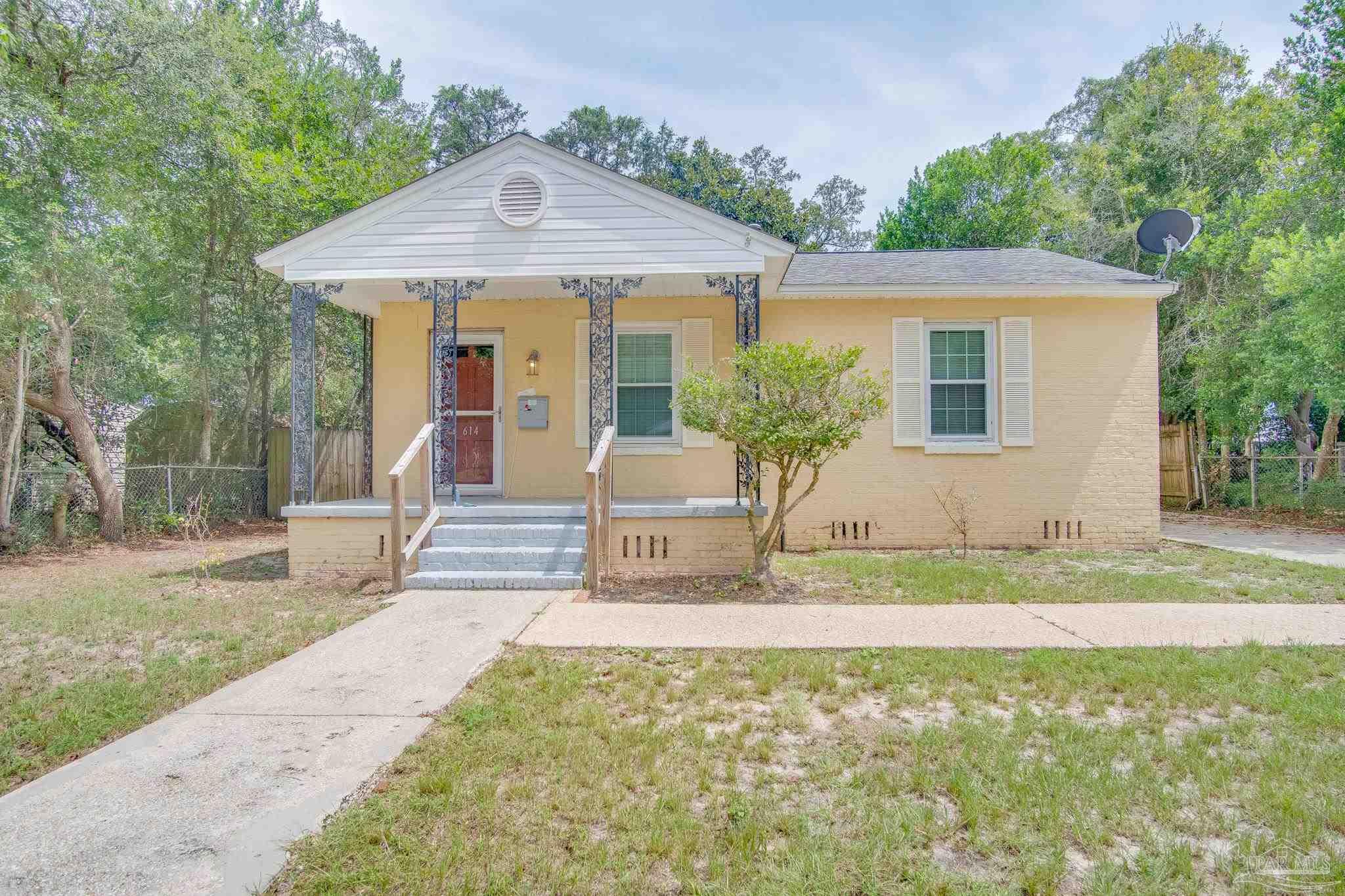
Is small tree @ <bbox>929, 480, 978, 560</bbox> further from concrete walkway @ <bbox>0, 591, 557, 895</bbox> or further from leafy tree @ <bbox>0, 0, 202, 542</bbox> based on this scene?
leafy tree @ <bbox>0, 0, 202, 542</bbox>

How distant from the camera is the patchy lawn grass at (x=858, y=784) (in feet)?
7.45

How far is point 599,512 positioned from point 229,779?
431 cm

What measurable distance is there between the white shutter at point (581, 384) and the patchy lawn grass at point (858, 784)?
5.25 m

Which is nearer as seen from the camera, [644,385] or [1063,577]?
[1063,577]

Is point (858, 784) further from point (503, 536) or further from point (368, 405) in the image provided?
point (368, 405)

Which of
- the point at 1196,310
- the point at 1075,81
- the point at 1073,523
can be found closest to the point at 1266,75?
the point at 1196,310

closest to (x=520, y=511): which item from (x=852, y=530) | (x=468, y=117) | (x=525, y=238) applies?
(x=525, y=238)

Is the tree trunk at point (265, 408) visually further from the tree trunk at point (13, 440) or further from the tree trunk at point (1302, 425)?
the tree trunk at point (1302, 425)

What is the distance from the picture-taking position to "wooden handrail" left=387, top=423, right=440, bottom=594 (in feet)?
22.2

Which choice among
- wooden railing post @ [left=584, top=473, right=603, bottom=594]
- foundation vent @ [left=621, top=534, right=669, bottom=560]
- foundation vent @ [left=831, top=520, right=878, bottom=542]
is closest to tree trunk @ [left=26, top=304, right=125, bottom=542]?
wooden railing post @ [left=584, top=473, right=603, bottom=594]

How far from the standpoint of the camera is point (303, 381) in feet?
26.3

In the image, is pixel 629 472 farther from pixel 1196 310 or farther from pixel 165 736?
pixel 1196 310

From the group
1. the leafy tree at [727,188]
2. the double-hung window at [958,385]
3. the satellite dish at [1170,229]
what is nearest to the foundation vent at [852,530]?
the double-hung window at [958,385]

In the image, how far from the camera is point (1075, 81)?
86.3 ft
